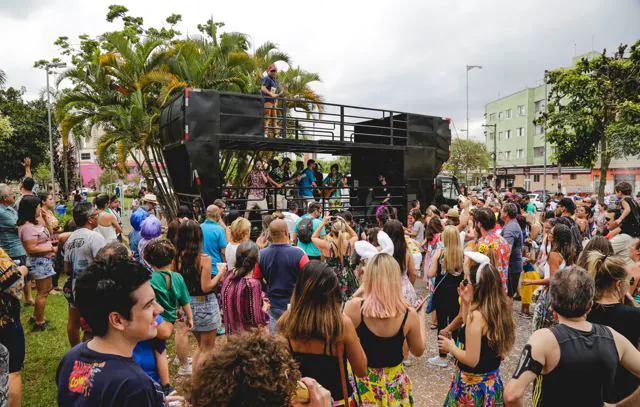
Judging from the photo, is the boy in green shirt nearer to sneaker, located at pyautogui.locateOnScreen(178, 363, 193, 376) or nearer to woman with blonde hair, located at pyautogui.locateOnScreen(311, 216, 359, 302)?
sneaker, located at pyautogui.locateOnScreen(178, 363, 193, 376)

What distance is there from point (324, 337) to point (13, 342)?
2.43 metres

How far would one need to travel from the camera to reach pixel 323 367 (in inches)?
96.3

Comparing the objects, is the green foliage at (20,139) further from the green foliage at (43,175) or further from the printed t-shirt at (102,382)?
the printed t-shirt at (102,382)

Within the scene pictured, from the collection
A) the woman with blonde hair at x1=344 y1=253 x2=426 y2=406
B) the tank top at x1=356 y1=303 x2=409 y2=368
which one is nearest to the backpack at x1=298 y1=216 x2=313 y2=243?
the woman with blonde hair at x1=344 y1=253 x2=426 y2=406

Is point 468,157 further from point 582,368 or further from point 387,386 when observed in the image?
point 582,368

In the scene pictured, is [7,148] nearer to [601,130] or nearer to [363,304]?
[363,304]

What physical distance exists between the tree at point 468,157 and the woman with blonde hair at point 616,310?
49.1 meters

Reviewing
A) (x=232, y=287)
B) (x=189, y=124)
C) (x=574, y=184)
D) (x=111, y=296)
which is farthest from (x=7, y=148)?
(x=574, y=184)

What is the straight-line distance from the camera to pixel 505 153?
55375 millimetres

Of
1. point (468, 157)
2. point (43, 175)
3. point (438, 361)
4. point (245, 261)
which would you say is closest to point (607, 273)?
point (438, 361)

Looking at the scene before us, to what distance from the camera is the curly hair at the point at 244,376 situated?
134 cm

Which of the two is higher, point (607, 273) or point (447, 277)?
point (607, 273)

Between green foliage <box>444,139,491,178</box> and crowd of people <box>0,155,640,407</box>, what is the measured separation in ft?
152

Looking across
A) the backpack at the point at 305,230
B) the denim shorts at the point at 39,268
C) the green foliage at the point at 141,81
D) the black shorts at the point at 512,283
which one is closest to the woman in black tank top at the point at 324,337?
the backpack at the point at 305,230
